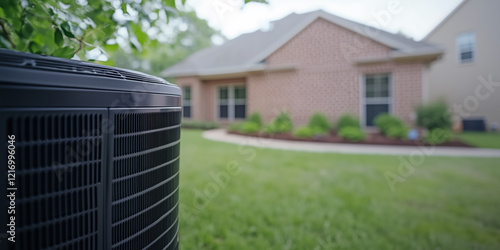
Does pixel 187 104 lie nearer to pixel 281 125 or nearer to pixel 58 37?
pixel 281 125

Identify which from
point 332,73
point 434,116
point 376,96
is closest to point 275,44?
point 332,73

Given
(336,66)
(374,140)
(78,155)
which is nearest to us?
(78,155)

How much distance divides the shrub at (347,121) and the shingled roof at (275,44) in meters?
1.52

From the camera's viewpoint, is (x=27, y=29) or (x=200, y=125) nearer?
(x=27, y=29)

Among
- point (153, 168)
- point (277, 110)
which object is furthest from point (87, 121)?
point (277, 110)

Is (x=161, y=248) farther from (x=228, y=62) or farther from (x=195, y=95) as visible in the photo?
(x=195, y=95)

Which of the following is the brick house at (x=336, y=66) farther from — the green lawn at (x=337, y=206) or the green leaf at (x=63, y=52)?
the green leaf at (x=63, y=52)

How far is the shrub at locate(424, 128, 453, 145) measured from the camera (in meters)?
4.72

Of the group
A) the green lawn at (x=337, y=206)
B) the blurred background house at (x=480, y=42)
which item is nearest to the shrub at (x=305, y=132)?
the green lawn at (x=337, y=206)

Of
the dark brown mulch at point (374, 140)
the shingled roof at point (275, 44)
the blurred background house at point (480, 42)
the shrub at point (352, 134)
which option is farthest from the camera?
the shrub at point (352, 134)

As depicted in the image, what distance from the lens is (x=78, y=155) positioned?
459mm

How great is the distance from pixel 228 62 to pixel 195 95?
2.23 metres

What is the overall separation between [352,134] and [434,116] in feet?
5.28

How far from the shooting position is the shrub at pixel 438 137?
15.5 ft
